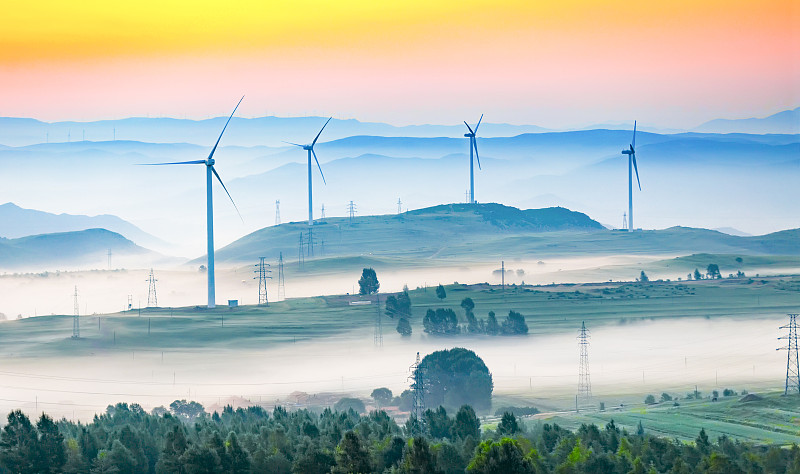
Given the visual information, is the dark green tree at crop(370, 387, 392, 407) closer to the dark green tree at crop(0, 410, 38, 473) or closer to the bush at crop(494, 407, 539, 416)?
the bush at crop(494, 407, 539, 416)

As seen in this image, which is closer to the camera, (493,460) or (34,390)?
(493,460)

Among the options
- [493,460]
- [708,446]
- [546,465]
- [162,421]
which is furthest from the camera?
[162,421]

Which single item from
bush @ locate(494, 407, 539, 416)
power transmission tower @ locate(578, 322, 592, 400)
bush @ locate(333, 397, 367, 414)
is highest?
power transmission tower @ locate(578, 322, 592, 400)

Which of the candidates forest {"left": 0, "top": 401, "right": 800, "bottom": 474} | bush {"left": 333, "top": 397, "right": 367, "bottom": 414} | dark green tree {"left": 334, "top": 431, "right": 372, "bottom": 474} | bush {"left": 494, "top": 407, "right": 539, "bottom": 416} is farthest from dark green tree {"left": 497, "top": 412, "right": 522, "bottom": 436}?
bush {"left": 333, "top": 397, "right": 367, "bottom": 414}

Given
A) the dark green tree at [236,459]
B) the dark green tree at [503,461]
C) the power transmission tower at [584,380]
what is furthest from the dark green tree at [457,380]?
the dark green tree at [503,461]

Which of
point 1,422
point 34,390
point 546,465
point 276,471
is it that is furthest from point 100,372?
point 546,465

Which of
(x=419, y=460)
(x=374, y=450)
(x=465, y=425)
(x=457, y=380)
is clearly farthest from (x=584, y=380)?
(x=419, y=460)

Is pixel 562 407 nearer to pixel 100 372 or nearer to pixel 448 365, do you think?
pixel 448 365
